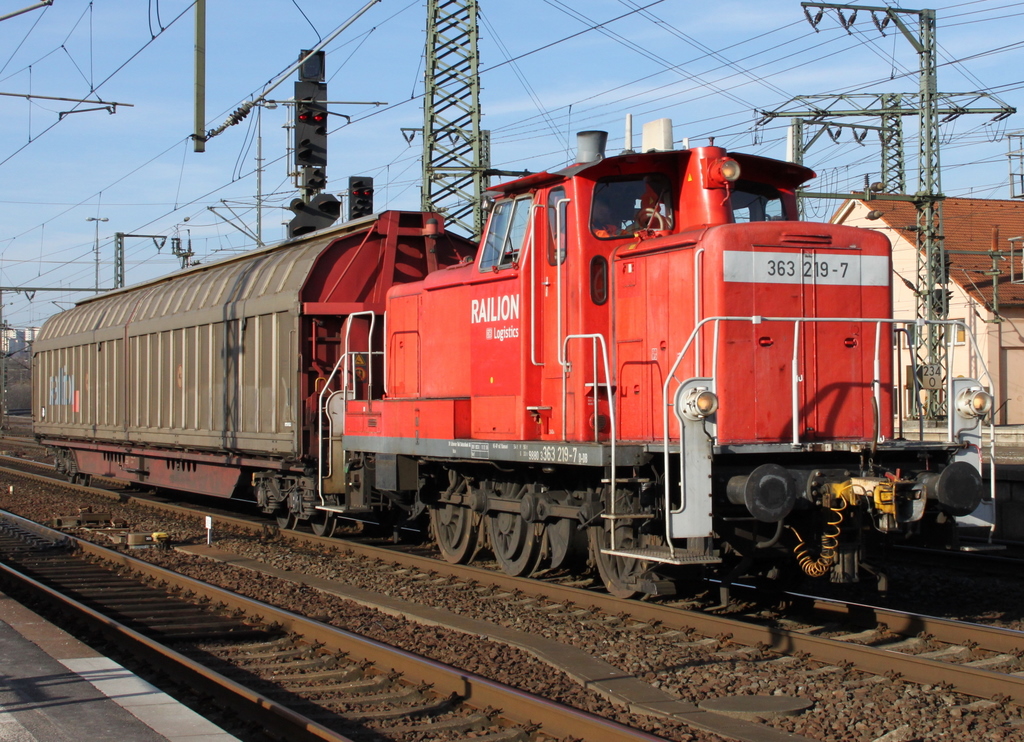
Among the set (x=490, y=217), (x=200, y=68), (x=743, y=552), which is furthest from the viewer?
(x=200, y=68)

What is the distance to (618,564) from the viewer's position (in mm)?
8953

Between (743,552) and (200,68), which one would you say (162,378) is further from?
(743,552)

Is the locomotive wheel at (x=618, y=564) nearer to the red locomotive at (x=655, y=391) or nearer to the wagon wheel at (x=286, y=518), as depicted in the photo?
the red locomotive at (x=655, y=391)

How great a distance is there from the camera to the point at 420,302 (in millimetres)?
11594

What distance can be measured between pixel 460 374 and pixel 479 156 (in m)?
12.5

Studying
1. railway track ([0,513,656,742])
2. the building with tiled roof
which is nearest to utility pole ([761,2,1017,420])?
the building with tiled roof

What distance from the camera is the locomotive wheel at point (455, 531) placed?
10938mm

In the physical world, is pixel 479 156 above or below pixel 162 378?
above

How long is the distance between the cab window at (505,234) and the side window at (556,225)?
32 cm

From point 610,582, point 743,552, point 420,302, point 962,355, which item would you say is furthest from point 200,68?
point 962,355

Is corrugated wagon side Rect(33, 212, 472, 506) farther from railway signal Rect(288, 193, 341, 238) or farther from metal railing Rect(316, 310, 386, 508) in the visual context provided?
railway signal Rect(288, 193, 341, 238)

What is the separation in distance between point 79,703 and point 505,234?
18.1 feet

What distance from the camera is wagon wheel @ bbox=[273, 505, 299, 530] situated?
14716 mm

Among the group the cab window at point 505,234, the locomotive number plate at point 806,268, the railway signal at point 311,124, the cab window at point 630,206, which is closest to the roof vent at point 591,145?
the cab window at point 630,206
